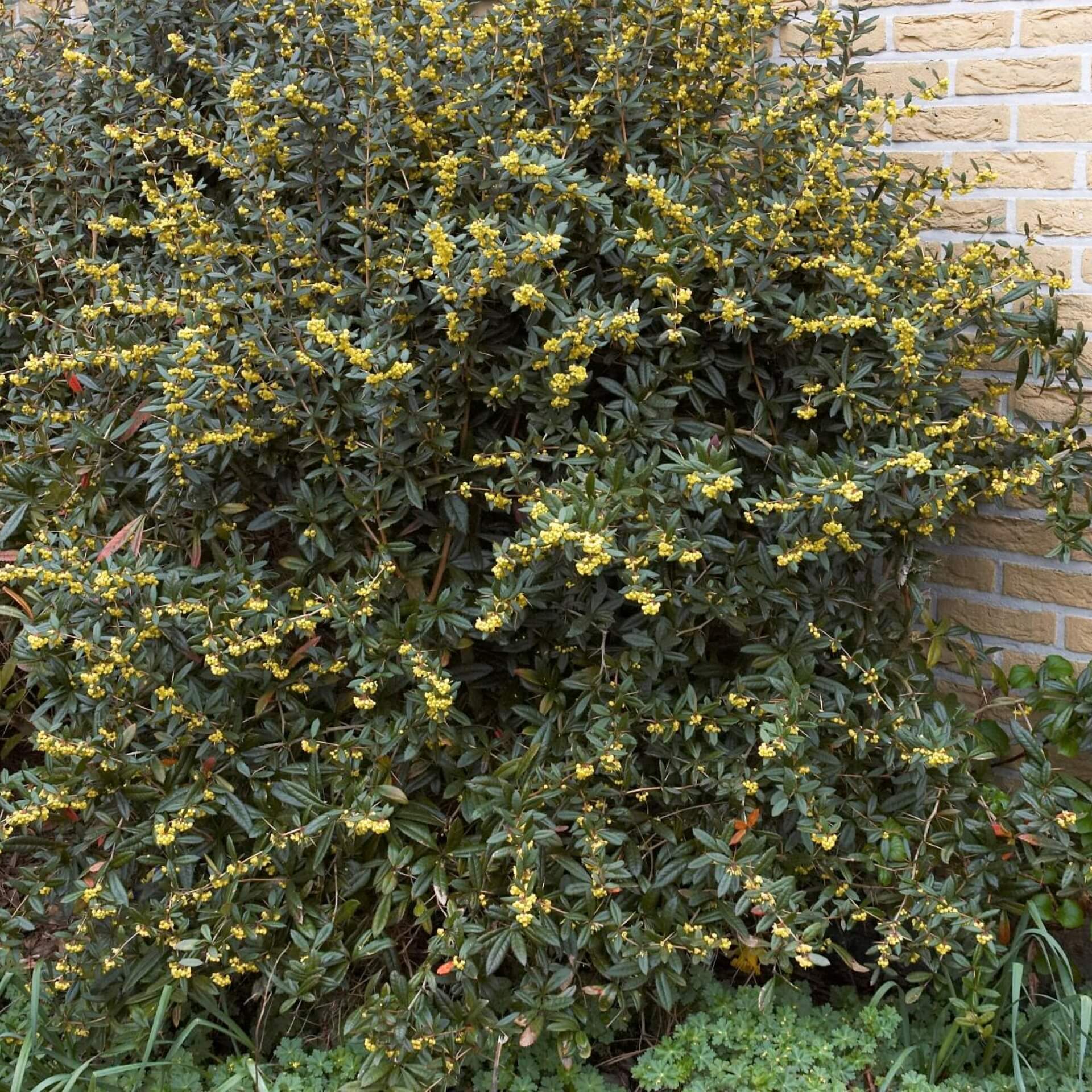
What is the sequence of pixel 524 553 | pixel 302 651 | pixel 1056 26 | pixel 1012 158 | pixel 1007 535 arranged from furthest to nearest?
pixel 1007 535 → pixel 1012 158 → pixel 1056 26 → pixel 302 651 → pixel 524 553

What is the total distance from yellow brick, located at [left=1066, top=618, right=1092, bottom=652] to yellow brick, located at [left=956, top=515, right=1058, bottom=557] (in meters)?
0.18

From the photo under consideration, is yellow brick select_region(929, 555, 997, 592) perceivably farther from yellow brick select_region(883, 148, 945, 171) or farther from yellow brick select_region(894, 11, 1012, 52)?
yellow brick select_region(894, 11, 1012, 52)

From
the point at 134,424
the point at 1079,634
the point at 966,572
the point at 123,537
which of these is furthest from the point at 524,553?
the point at 1079,634

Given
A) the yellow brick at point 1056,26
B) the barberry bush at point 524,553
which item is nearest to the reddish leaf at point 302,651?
the barberry bush at point 524,553

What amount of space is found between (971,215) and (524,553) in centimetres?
150

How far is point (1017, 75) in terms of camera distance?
8.48 feet

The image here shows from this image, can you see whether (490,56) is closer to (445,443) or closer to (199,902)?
(445,443)

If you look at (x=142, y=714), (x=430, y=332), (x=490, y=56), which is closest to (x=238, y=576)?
(x=142, y=714)

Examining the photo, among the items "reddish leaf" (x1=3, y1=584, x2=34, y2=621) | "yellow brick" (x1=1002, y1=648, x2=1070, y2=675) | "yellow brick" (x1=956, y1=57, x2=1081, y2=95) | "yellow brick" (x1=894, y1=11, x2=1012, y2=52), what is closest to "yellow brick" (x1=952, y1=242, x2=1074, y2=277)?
"yellow brick" (x1=956, y1=57, x2=1081, y2=95)

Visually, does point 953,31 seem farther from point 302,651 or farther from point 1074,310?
point 302,651

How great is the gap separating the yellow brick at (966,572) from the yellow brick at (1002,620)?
0.05 metres

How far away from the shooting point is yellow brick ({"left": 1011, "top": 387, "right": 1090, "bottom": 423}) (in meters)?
2.63

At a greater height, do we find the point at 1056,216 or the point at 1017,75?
the point at 1017,75

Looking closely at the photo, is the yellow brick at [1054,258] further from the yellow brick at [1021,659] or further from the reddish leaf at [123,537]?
the reddish leaf at [123,537]
